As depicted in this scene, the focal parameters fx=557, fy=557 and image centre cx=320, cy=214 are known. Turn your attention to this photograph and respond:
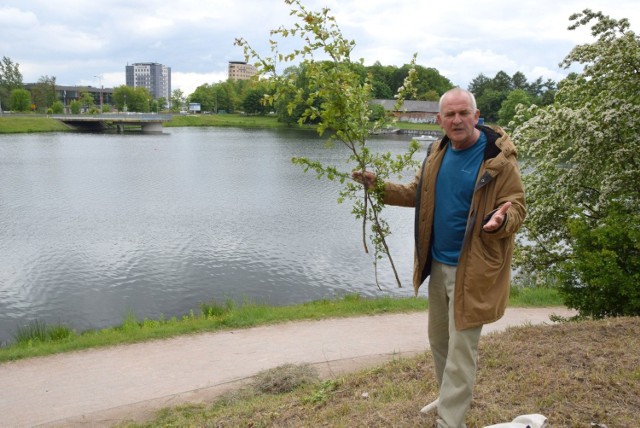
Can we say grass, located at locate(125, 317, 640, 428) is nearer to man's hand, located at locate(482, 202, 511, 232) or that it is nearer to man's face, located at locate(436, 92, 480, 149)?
man's hand, located at locate(482, 202, 511, 232)

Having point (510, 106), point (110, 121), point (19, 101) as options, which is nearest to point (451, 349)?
point (510, 106)

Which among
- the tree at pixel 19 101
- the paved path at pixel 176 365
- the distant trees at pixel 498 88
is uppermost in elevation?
the distant trees at pixel 498 88

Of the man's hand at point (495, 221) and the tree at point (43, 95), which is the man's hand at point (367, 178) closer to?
the man's hand at point (495, 221)

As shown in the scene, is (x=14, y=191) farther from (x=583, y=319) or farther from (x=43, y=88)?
(x=43, y=88)

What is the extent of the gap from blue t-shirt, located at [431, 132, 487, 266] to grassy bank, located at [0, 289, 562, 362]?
21.4ft

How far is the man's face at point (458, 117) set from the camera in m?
3.59

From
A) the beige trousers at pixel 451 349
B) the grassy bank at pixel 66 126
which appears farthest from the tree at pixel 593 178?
the grassy bank at pixel 66 126

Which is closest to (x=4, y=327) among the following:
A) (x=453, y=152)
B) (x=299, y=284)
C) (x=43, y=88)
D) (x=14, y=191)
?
(x=299, y=284)

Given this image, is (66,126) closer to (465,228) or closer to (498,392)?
(498,392)

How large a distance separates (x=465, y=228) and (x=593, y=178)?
304 inches

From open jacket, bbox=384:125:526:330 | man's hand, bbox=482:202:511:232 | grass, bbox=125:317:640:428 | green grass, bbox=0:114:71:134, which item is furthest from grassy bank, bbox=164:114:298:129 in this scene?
man's hand, bbox=482:202:511:232

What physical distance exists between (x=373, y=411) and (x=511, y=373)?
4.63 feet

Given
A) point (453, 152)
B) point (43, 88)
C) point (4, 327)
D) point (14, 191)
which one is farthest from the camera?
point (43, 88)

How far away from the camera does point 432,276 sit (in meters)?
4.02
